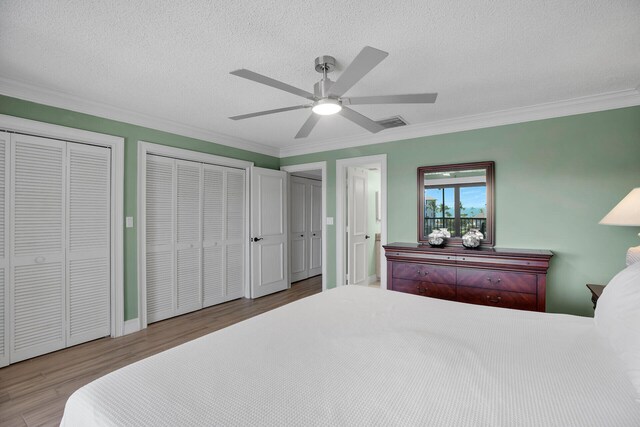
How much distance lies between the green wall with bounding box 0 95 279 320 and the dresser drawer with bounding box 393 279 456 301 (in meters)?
2.99

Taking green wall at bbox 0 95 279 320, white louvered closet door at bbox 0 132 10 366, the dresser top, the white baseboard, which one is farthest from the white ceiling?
the white baseboard

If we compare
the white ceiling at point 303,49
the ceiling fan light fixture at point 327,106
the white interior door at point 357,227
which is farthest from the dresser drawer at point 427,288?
the ceiling fan light fixture at point 327,106

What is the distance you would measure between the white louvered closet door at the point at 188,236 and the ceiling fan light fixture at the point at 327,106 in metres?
2.41

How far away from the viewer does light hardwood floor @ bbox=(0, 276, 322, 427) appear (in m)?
1.98

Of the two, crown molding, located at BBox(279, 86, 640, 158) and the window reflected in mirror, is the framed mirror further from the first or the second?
crown molding, located at BBox(279, 86, 640, 158)

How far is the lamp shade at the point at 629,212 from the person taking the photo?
2.14 meters

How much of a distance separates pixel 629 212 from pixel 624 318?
150 cm

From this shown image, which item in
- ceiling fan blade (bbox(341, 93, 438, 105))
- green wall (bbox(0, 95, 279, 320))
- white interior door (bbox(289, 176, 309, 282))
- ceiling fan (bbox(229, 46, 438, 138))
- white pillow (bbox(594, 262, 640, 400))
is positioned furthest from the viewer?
white interior door (bbox(289, 176, 309, 282))

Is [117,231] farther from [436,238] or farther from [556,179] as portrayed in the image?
[556,179]

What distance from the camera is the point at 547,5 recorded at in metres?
1.60

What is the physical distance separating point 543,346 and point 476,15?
1743mm

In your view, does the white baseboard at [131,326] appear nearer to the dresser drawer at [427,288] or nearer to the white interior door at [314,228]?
the dresser drawer at [427,288]

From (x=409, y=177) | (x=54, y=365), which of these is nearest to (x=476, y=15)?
(x=409, y=177)

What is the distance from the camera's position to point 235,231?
4402 mm
